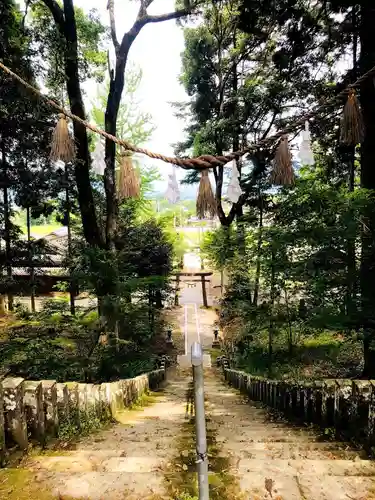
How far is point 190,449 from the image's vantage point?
2.48m

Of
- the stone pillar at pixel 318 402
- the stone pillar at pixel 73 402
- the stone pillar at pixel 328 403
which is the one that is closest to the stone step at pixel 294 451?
the stone pillar at pixel 328 403

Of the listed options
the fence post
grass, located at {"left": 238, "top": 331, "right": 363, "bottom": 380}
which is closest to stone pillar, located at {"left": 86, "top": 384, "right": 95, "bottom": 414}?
the fence post

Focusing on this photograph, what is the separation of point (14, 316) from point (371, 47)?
11053mm

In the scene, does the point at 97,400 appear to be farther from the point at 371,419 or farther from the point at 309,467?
the point at 371,419

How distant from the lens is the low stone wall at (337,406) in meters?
2.52

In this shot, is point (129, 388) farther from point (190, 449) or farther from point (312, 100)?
point (312, 100)

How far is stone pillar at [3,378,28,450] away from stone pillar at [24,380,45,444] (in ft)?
0.26

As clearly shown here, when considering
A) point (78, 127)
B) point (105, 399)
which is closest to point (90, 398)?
point (105, 399)

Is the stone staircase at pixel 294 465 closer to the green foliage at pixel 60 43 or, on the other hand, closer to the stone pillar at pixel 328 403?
the stone pillar at pixel 328 403

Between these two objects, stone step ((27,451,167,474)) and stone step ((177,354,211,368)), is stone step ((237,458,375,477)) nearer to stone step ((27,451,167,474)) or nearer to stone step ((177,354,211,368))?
stone step ((27,451,167,474))

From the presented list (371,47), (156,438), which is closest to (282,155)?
(156,438)

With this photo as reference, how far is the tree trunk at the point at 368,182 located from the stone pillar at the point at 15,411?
401 cm

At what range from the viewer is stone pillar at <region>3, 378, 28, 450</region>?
2.12 meters

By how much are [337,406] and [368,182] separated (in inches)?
151
